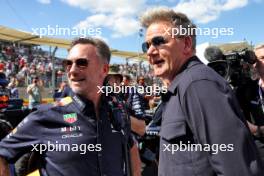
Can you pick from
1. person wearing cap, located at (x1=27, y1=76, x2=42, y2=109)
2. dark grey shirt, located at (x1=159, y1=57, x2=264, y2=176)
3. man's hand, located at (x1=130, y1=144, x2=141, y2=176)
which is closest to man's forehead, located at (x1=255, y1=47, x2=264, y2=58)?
man's hand, located at (x1=130, y1=144, x2=141, y2=176)

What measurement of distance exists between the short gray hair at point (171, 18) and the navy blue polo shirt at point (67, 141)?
81 centimetres

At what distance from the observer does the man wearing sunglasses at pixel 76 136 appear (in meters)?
2.42

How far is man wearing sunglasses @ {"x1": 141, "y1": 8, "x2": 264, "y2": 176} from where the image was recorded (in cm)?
152

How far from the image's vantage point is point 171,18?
2098 mm

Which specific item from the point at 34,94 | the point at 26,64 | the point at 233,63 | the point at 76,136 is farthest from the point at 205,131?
the point at 26,64

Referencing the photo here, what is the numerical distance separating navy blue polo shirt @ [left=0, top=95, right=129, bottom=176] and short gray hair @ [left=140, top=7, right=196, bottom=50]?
2.67 feet

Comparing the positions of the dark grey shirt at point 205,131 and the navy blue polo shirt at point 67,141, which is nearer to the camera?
the dark grey shirt at point 205,131

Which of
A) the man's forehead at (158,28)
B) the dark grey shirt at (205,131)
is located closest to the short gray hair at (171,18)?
the man's forehead at (158,28)

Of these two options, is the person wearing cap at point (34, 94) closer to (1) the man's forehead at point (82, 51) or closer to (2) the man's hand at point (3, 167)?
(1) the man's forehead at point (82, 51)

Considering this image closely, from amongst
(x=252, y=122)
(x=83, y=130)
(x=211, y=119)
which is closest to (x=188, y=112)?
(x=211, y=119)

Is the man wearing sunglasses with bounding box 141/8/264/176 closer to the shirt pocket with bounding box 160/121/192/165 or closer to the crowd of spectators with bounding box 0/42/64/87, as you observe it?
the shirt pocket with bounding box 160/121/192/165

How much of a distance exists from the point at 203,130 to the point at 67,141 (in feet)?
3.88

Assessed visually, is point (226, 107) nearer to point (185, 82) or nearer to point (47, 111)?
point (185, 82)

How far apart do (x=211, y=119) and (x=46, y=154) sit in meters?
1.29
